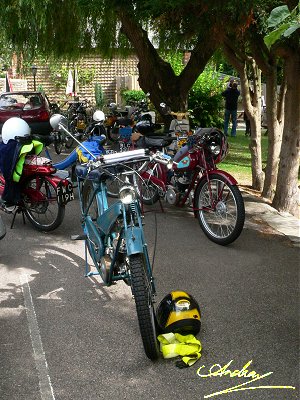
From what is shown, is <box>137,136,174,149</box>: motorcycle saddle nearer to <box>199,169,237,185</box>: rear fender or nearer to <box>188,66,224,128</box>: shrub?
<box>199,169,237,185</box>: rear fender

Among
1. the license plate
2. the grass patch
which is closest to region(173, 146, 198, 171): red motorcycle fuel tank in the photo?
the license plate

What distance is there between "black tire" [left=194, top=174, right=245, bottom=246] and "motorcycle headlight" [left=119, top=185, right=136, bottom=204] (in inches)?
86.9

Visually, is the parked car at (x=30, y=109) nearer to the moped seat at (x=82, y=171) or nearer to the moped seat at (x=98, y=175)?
the moped seat at (x=82, y=171)

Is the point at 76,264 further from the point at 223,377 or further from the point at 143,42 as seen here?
the point at 143,42

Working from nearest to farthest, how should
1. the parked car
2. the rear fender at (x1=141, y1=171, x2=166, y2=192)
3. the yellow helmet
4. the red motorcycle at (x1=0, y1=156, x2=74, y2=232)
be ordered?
the yellow helmet
the red motorcycle at (x1=0, y1=156, x2=74, y2=232)
the rear fender at (x1=141, y1=171, x2=166, y2=192)
the parked car

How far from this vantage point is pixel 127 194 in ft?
12.0

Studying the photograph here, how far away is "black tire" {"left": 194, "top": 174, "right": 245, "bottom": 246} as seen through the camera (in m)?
5.67

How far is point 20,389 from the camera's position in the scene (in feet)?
10.8

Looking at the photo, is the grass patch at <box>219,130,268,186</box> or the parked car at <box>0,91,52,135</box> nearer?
the grass patch at <box>219,130,268,186</box>

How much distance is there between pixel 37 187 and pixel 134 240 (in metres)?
3.22

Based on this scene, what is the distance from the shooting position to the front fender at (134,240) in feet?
11.5

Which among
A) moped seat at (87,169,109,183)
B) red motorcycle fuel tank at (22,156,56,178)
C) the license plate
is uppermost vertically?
moped seat at (87,169,109,183)

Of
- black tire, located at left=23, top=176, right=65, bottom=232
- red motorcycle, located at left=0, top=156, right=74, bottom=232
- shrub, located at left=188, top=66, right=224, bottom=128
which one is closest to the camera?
red motorcycle, located at left=0, top=156, right=74, bottom=232

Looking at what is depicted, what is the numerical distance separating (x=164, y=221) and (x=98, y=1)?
3009 millimetres
